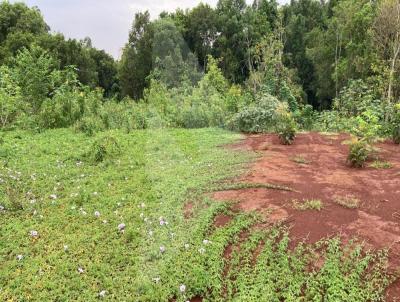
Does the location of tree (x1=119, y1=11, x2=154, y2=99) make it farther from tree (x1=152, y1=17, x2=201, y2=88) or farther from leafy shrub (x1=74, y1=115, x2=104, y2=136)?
leafy shrub (x1=74, y1=115, x2=104, y2=136)

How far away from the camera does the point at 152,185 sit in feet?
18.1

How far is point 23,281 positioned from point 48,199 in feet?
5.37

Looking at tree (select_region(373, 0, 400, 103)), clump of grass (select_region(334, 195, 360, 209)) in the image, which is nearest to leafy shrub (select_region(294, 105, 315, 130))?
tree (select_region(373, 0, 400, 103))

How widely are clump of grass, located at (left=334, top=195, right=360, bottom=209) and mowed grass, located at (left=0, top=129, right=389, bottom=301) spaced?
893mm

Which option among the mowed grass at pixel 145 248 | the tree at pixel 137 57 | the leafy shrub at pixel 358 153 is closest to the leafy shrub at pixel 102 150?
the mowed grass at pixel 145 248

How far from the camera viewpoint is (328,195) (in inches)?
194

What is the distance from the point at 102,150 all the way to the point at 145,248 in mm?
2907

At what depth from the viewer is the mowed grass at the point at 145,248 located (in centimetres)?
342

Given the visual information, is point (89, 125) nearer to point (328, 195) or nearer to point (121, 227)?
point (121, 227)

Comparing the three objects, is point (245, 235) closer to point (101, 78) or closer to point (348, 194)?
point (348, 194)

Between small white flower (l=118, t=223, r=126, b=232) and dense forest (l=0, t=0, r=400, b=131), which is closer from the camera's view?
small white flower (l=118, t=223, r=126, b=232)

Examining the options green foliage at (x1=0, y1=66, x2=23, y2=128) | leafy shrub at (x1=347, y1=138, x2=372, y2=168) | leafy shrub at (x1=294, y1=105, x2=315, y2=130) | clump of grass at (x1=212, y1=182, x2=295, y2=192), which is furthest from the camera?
leafy shrub at (x1=294, y1=105, x2=315, y2=130)

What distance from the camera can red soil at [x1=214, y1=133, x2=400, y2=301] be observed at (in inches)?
161

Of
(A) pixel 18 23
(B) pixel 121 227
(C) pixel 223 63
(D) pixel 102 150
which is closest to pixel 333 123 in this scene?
(D) pixel 102 150
